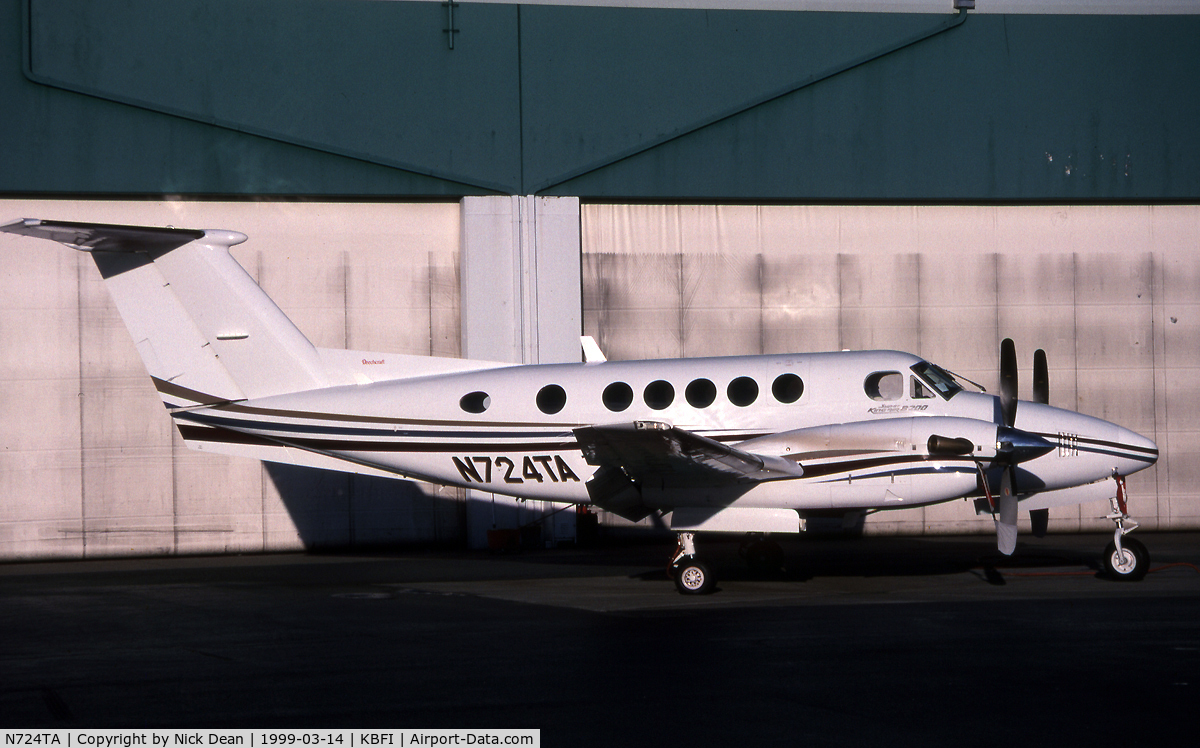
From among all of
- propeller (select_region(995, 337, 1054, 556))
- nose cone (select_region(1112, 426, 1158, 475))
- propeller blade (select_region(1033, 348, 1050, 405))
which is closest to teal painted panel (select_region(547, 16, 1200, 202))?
propeller blade (select_region(1033, 348, 1050, 405))

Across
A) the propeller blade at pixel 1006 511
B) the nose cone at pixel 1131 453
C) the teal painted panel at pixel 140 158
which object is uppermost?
the teal painted panel at pixel 140 158

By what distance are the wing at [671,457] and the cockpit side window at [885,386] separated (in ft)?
4.84

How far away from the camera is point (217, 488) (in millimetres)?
17406

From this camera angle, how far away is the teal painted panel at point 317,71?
17.0m

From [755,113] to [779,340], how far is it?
14.0 feet

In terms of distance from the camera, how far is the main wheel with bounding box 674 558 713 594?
11656mm

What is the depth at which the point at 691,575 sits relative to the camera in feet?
38.3

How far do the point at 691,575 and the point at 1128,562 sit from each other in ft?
17.3

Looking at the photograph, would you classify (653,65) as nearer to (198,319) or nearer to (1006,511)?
(198,319)

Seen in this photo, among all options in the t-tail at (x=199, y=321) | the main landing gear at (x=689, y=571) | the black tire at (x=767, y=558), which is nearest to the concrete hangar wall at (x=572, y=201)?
the t-tail at (x=199, y=321)

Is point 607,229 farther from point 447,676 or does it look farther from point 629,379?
point 447,676

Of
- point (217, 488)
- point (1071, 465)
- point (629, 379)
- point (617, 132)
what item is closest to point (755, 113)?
point (617, 132)

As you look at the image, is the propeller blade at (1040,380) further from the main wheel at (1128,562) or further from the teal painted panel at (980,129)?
the teal painted panel at (980,129)

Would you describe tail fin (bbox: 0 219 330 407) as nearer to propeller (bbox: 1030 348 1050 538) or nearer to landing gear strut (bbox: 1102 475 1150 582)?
propeller (bbox: 1030 348 1050 538)
